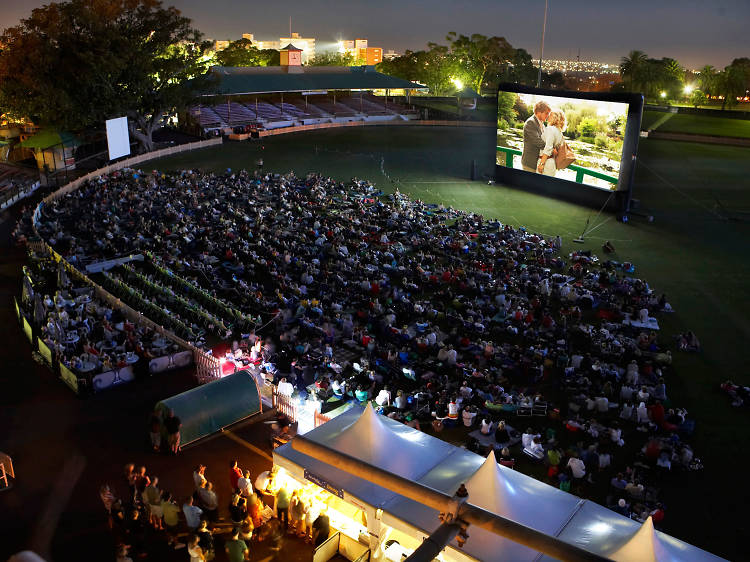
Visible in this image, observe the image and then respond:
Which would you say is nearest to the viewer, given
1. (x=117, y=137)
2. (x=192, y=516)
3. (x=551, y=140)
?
(x=192, y=516)

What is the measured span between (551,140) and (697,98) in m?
69.1

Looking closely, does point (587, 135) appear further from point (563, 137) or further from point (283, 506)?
point (283, 506)

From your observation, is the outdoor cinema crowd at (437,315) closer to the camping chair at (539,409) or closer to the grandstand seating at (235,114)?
the camping chair at (539,409)

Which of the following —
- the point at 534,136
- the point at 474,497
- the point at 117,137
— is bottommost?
the point at 474,497

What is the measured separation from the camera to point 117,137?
4078 cm

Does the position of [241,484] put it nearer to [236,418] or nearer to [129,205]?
[236,418]

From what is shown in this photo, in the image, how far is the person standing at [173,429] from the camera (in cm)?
1168

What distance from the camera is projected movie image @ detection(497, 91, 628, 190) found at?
32562mm

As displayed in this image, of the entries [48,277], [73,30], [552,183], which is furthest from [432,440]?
[73,30]

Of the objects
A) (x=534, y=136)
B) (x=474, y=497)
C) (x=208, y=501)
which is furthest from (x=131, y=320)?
(x=534, y=136)

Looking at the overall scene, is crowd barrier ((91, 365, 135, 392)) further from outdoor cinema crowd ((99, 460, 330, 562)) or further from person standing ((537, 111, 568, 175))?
person standing ((537, 111, 568, 175))

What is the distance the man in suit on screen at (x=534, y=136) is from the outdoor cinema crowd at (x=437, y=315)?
26.9 ft

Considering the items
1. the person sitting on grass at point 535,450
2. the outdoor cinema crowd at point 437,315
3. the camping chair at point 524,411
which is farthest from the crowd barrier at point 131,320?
the person sitting on grass at point 535,450

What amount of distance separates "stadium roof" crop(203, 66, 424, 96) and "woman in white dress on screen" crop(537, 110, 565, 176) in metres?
33.2
